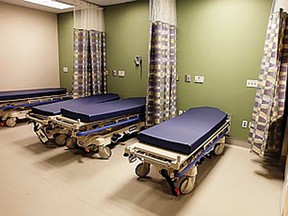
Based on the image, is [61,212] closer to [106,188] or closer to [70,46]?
[106,188]

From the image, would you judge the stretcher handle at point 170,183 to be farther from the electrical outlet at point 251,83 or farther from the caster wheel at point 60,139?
the electrical outlet at point 251,83

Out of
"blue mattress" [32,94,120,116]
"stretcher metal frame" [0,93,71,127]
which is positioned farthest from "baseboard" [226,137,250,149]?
"stretcher metal frame" [0,93,71,127]

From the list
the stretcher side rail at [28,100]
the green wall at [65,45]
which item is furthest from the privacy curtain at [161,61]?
the green wall at [65,45]

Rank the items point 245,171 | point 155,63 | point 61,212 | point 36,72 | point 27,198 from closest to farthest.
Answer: point 61,212 < point 27,198 < point 245,171 < point 155,63 < point 36,72

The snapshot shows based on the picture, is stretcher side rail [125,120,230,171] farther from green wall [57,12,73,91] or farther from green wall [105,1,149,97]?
green wall [57,12,73,91]

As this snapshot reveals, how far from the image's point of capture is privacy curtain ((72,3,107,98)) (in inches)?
199

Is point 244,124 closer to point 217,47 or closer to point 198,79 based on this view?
point 198,79

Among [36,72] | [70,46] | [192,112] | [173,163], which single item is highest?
[70,46]

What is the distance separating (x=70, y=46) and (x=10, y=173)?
417 cm

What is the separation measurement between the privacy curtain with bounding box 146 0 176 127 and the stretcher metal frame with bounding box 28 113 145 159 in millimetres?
409

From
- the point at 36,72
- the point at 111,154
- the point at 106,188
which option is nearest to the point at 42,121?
the point at 111,154

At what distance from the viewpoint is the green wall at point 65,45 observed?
6.06m

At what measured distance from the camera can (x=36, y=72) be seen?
238 inches

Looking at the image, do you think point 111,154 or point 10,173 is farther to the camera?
point 111,154
